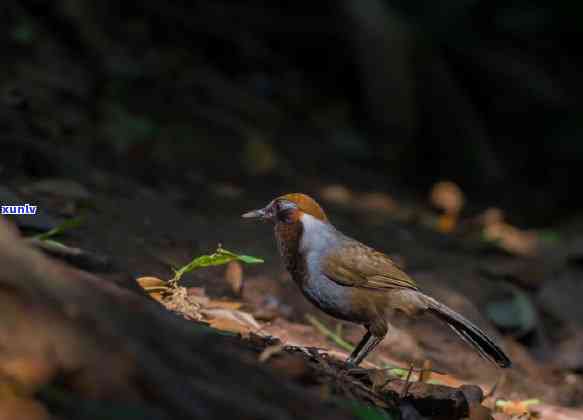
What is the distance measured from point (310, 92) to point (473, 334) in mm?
7293

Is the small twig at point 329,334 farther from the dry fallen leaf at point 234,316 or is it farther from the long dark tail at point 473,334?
the long dark tail at point 473,334

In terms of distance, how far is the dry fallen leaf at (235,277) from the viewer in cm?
467

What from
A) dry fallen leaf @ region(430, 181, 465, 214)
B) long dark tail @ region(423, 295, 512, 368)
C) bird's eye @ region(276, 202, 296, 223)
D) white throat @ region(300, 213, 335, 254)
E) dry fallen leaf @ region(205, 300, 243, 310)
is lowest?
long dark tail @ region(423, 295, 512, 368)

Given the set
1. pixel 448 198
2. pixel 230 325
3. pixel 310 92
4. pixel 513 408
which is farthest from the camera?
pixel 310 92

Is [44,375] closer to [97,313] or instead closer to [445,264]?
[97,313]

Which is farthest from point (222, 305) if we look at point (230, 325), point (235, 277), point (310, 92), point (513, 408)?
point (310, 92)

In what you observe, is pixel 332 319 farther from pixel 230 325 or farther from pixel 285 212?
pixel 285 212

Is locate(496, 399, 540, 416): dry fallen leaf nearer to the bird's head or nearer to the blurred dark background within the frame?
the bird's head

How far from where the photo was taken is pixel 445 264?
6.55m

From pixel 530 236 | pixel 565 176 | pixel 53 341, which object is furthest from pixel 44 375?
pixel 565 176

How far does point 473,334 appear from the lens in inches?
149

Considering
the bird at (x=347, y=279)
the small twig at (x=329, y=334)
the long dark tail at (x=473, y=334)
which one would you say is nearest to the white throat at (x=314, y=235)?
the bird at (x=347, y=279)

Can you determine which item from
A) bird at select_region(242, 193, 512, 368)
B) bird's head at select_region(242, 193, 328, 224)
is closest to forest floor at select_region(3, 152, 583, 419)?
bird at select_region(242, 193, 512, 368)

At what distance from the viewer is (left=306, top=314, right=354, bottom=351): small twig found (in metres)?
4.34
